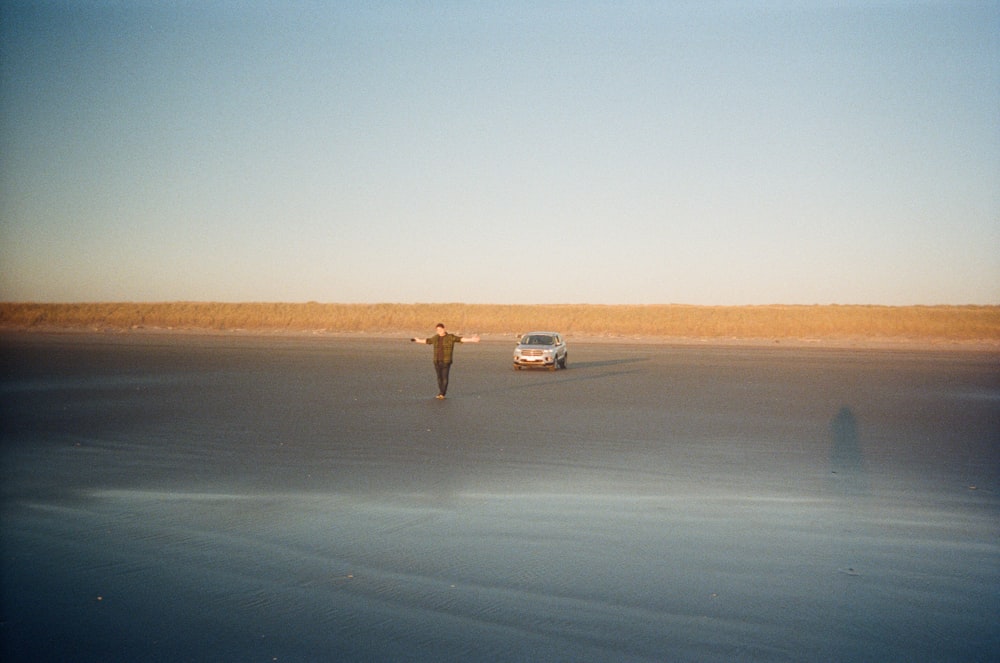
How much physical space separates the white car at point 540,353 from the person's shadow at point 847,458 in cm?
1685

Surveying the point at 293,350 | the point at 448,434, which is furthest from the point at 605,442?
the point at 293,350

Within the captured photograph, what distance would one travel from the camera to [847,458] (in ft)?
45.9

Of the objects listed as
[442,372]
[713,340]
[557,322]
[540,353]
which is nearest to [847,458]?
[442,372]

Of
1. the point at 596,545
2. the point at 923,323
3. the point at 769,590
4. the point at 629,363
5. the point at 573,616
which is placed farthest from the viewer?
the point at 923,323

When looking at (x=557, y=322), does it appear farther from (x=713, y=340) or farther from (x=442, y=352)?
(x=442, y=352)

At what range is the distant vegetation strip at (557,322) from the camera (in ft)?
262

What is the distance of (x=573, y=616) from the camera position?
6.42 meters

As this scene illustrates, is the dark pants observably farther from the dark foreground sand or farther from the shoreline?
the shoreline

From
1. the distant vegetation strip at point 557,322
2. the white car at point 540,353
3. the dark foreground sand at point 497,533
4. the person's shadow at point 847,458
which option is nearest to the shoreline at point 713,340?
the distant vegetation strip at point 557,322

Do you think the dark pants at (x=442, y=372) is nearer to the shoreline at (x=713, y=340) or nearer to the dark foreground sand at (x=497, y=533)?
the dark foreground sand at (x=497, y=533)

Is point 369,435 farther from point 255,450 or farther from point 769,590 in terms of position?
point 769,590

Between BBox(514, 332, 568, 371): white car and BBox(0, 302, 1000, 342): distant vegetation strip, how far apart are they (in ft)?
136

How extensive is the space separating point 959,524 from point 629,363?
31.9 meters

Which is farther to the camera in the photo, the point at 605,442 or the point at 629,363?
the point at 629,363
